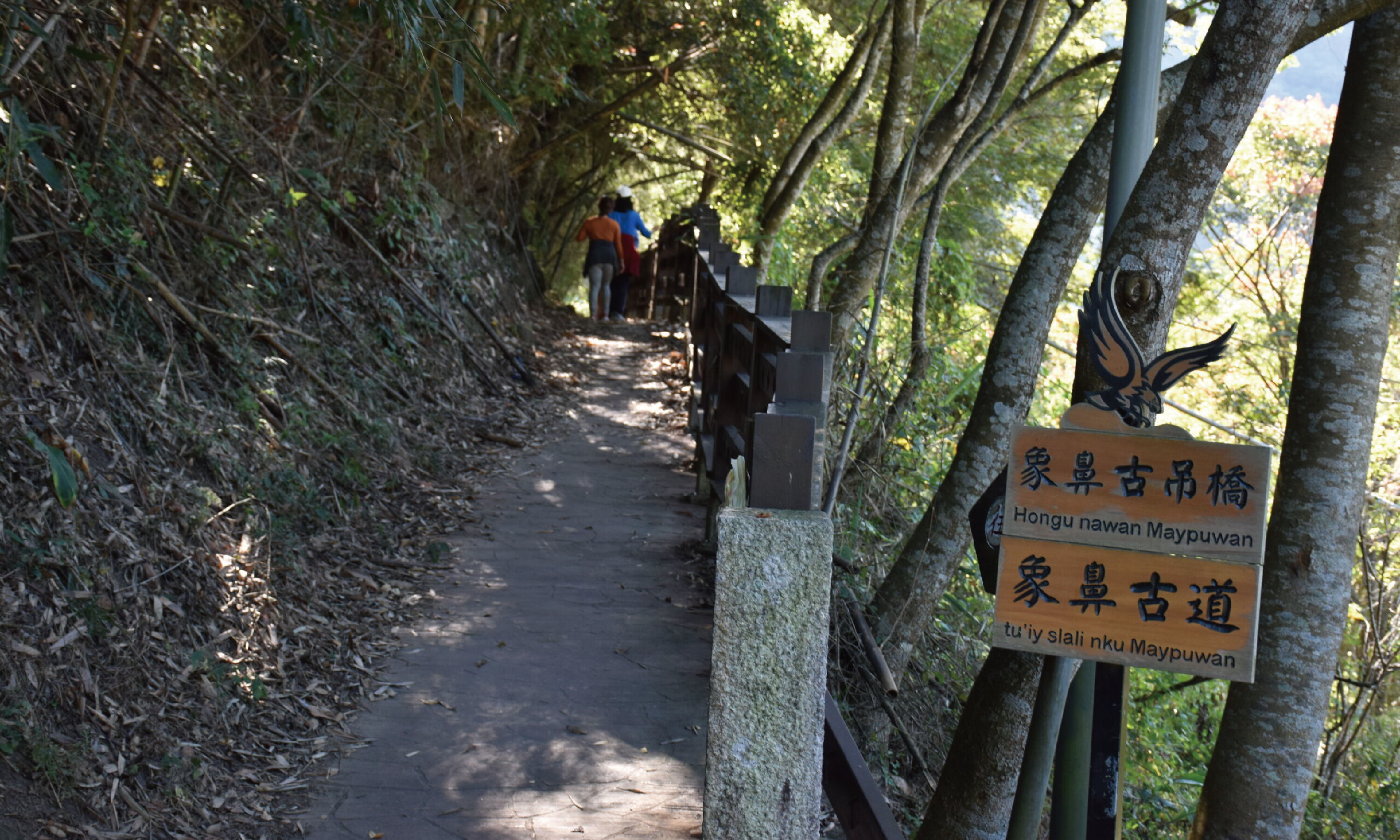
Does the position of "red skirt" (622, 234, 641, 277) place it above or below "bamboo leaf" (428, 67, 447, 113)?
above

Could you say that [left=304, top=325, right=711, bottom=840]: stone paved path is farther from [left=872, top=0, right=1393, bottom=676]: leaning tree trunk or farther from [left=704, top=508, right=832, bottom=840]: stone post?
[left=872, top=0, right=1393, bottom=676]: leaning tree trunk

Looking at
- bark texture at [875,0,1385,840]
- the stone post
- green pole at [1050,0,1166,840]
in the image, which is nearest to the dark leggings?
bark texture at [875,0,1385,840]

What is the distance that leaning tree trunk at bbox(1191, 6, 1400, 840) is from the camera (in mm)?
3266

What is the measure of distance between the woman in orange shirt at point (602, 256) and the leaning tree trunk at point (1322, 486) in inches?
516

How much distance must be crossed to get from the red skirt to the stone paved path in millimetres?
9874

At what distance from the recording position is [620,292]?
56.7 ft

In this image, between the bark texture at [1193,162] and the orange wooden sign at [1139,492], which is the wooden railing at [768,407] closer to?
the orange wooden sign at [1139,492]

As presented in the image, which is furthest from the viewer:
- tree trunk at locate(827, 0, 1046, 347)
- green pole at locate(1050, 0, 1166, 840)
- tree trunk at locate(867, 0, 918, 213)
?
tree trunk at locate(867, 0, 918, 213)

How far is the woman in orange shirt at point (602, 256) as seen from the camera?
15.9 meters

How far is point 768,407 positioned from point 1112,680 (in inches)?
57.5

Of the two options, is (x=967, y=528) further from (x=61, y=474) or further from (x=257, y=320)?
(x=257, y=320)

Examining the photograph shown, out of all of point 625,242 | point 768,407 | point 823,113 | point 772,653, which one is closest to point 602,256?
point 625,242

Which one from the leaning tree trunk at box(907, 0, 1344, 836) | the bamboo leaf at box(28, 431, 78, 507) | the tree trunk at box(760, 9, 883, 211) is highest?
Result: the tree trunk at box(760, 9, 883, 211)

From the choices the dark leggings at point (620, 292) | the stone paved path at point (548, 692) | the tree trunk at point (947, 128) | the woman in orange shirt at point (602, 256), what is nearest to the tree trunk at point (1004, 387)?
the stone paved path at point (548, 692)
